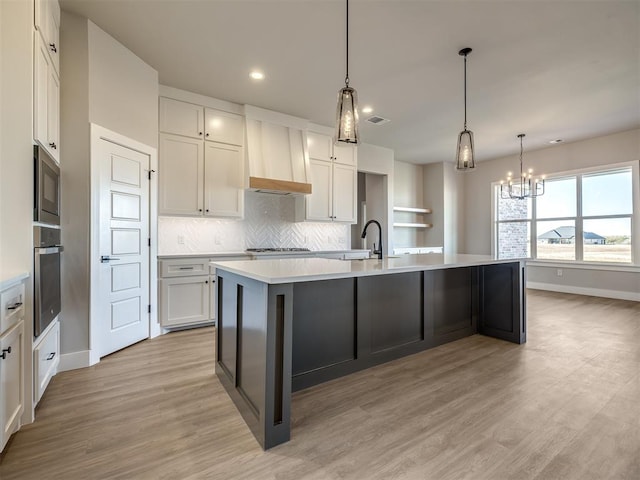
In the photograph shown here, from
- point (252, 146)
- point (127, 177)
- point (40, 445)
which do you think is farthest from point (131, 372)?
point (252, 146)

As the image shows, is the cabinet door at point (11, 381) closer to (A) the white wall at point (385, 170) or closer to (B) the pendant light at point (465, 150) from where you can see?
(B) the pendant light at point (465, 150)

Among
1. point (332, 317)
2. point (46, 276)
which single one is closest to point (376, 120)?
point (332, 317)

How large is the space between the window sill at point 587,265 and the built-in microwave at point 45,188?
25.3ft

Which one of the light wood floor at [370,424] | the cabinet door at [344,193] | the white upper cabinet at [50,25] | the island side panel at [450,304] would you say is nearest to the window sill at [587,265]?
the light wood floor at [370,424]

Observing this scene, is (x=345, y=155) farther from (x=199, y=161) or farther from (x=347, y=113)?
(x=347, y=113)

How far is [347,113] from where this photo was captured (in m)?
2.32

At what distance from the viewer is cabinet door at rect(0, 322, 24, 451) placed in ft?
5.07

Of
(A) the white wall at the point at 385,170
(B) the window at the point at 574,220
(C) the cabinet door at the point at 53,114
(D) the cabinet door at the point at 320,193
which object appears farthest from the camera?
(A) the white wall at the point at 385,170

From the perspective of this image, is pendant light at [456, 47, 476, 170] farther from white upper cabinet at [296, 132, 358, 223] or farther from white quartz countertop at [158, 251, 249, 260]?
white quartz countertop at [158, 251, 249, 260]

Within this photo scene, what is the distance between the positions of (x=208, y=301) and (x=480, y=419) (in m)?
3.04

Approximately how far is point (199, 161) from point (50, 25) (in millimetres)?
1820

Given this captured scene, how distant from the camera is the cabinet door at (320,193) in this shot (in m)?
5.00

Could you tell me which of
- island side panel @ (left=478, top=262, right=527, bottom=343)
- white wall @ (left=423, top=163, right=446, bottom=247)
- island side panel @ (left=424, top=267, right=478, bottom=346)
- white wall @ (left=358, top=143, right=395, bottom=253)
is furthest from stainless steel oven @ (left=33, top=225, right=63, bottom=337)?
white wall @ (left=423, top=163, right=446, bottom=247)

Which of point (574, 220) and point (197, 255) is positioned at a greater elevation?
point (574, 220)
